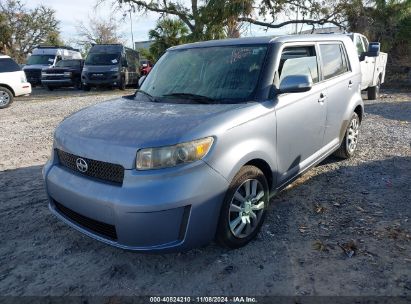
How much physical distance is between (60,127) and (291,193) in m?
2.70

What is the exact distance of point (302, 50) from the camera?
157 inches

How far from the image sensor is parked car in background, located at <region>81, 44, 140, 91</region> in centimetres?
1775

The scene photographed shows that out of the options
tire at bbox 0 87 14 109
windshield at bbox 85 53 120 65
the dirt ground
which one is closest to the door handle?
the dirt ground

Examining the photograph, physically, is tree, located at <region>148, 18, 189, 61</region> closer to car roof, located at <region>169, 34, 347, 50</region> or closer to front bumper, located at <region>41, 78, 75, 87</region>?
→ front bumper, located at <region>41, 78, 75, 87</region>

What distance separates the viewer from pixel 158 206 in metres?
2.49

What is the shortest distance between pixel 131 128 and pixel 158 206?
71 cm

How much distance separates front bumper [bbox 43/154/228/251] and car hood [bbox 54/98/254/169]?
21 cm

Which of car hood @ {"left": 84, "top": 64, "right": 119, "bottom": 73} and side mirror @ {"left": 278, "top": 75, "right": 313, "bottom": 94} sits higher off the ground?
Answer: side mirror @ {"left": 278, "top": 75, "right": 313, "bottom": 94}

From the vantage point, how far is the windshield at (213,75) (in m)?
3.42

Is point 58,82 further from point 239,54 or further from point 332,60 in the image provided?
point 239,54

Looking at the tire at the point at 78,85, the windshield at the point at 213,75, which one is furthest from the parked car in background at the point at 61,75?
the windshield at the point at 213,75

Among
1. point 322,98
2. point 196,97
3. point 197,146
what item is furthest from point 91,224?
point 322,98

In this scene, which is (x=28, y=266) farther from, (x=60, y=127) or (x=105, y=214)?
(x=60, y=127)

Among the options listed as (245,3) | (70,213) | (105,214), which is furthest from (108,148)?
(245,3)
